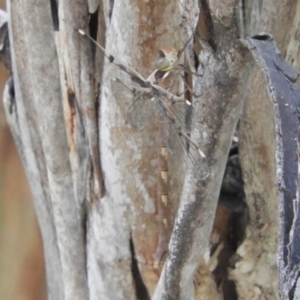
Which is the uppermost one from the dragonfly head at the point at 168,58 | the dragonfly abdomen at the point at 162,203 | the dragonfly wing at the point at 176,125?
the dragonfly head at the point at 168,58

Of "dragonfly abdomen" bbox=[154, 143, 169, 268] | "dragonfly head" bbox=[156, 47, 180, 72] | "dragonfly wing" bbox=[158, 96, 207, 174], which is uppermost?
"dragonfly head" bbox=[156, 47, 180, 72]

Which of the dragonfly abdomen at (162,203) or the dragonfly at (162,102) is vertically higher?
the dragonfly at (162,102)

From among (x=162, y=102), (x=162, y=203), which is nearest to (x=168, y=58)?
(x=162, y=102)

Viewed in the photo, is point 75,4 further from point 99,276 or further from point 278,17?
point 99,276

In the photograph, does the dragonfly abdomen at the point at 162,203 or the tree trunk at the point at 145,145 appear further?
the dragonfly abdomen at the point at 162,203

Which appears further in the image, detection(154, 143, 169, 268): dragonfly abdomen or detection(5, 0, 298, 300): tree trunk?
detection(154, 143, 169, 268): dragonfly abdomen

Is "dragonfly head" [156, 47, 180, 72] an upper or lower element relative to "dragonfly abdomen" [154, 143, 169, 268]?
upper

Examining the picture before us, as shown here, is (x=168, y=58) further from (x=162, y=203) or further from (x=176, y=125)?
(x=162, y=203)
